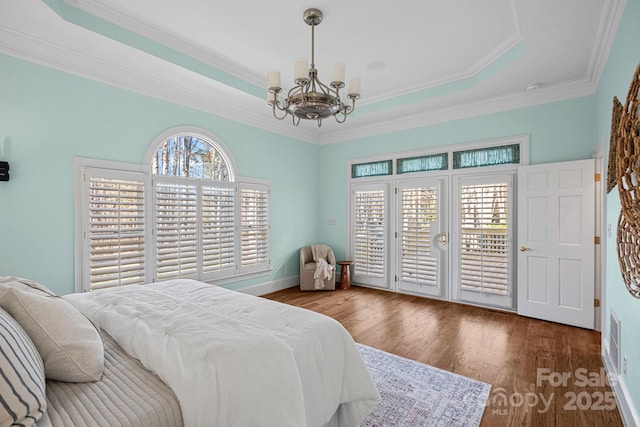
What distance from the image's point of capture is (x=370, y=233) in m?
5.39

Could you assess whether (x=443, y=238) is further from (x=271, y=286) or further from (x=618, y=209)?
(x=271, y=286)

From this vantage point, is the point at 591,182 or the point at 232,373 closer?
the point at 232,373

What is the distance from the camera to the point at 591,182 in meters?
3.45

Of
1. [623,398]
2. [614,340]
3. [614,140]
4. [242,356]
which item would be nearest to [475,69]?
[614,140]

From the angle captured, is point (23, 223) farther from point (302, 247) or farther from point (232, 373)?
point (302, 247)

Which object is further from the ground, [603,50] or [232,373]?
[603,50]

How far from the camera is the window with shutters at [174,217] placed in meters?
3.25

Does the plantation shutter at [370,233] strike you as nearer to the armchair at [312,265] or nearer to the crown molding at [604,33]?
Result: the armchair at [312,265]

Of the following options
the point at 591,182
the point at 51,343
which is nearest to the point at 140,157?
the point at 51,343

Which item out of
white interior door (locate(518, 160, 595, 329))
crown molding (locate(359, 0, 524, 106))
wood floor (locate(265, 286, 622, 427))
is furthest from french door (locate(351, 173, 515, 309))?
crown molding (locate(359, 0, 524, 106))

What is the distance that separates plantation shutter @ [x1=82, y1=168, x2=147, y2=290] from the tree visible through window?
412 mm

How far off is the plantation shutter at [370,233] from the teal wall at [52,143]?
3.12 metres

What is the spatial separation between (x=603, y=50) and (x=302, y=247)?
178 inches

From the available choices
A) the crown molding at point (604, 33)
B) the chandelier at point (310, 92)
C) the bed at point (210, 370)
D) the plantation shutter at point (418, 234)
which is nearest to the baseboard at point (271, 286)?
the plantation shutter at point (418, 234)
